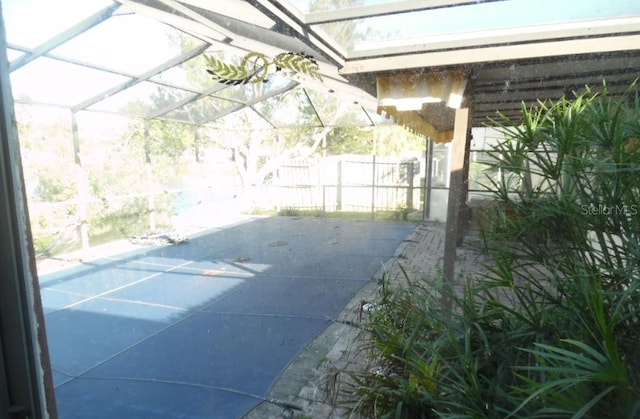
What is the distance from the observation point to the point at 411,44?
223 centimetres

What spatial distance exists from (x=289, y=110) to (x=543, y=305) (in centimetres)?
689

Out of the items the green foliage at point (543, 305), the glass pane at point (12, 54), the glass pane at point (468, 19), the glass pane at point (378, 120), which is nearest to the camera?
the glass pane at point (12, 54)

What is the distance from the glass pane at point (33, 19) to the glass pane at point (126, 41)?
221 mm

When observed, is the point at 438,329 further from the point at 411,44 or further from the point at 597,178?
the point at 411,44

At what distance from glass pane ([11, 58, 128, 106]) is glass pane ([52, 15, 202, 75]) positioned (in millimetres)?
210

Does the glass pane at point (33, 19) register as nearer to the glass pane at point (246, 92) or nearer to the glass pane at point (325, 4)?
the glass pane at point (325, 4)

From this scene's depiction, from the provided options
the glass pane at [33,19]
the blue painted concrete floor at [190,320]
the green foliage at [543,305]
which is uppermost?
the glass pane at [33,19]

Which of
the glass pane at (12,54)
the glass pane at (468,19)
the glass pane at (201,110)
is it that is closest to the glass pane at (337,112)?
the glass pane at (201,110)

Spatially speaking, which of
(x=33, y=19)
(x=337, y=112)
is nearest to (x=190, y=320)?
(x=33, y=19)

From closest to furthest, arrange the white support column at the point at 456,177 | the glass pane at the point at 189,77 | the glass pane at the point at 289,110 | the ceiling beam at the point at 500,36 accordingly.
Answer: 1. the ceiling beam at the point at 500,36
2. the white support column at the point at 456,177
3. the glass pane at the point at 189,77
4. the glass pane at the point at 289,110

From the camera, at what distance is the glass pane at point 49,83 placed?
2.04 feet

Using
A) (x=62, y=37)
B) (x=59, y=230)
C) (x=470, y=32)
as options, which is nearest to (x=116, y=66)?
(x=62, y=37)

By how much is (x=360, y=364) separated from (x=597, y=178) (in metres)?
1.50

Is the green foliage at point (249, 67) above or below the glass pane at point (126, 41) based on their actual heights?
below
